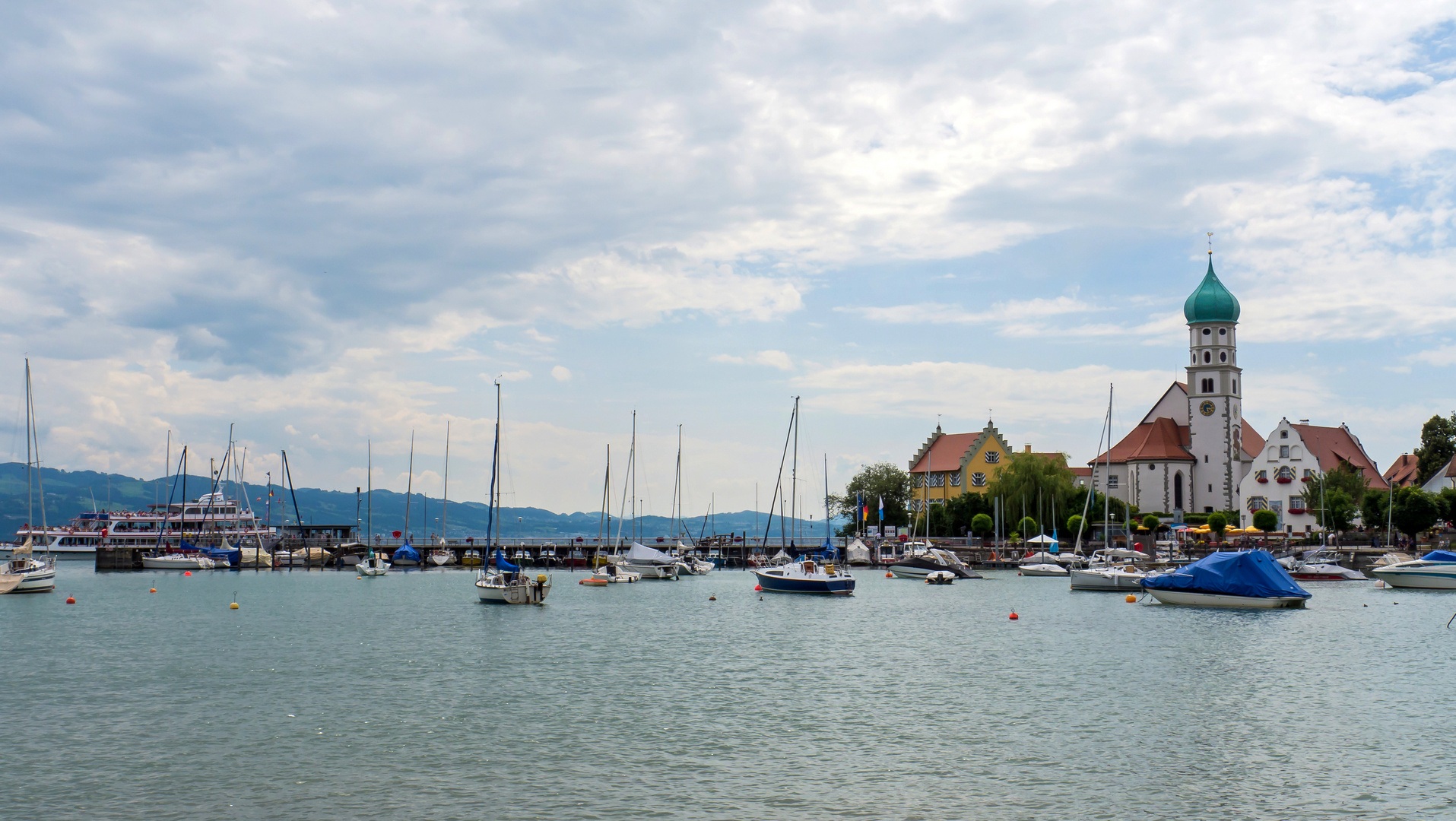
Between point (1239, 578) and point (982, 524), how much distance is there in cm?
7734

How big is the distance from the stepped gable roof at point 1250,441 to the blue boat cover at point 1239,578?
296 ft

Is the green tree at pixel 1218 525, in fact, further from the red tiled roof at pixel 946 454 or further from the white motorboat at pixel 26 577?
the white motorboat at pixel 26 577

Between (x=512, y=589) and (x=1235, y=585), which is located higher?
(x=1235, y=585)

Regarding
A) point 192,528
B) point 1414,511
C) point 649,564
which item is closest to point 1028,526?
point 1414,511

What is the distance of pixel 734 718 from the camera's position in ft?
104

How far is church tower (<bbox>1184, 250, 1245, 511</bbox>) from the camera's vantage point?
14775 centimetres

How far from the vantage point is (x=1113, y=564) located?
9619 cm

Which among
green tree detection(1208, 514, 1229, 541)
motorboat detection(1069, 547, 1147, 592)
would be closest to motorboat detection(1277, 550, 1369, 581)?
motorboat detection(1069, 547, 1147, 592)

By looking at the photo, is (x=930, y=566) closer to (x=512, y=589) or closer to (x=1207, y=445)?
(x=512, y=589)

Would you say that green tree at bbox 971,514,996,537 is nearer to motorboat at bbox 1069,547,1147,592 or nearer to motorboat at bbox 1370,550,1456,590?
motorboat at bbox 1069,547,1147,592

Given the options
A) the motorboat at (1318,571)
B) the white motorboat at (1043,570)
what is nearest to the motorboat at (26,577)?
the white motorboat at (1043,570)

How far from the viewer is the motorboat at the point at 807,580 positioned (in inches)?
3196

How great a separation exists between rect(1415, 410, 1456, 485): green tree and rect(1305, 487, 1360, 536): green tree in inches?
849

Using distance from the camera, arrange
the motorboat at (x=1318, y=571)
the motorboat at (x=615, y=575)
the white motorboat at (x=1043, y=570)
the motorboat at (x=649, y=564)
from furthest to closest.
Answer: the white motorboat at (x=1043, y=570), the motorboat at (x=649, y=564), the motorboat at (x=615, y=575), the motorboat at (x=1318, y=571)
